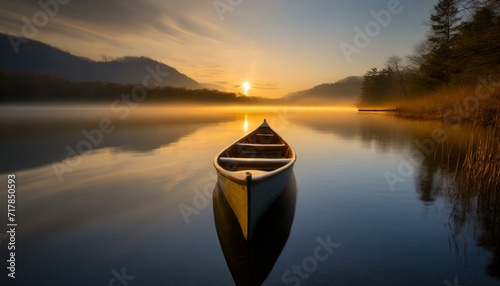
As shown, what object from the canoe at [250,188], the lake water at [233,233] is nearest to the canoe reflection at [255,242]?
the lake water at [233,233]

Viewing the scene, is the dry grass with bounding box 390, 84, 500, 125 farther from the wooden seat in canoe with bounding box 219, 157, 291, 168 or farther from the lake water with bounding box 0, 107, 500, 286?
the wooden seat in canoe with bounding box 219, 157, 291, 168

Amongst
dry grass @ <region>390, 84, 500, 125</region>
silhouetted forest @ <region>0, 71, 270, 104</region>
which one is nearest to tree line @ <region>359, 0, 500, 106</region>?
dry grass @ <region>390, 84, 500, 125</region>

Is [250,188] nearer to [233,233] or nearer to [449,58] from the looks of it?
[233,233]

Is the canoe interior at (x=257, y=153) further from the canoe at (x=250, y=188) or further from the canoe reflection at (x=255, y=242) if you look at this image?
the canoe reflection at (x=255, y=242)

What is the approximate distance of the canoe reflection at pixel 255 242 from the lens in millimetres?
5188

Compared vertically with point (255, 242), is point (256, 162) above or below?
above

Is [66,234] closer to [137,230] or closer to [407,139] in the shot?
[137,230]

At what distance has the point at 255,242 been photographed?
608 centimetres

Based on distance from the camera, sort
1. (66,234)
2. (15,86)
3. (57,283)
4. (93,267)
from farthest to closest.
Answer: (15,86) < (66,234) < (93,267) < (57,283)

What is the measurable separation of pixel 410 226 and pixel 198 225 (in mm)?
5754

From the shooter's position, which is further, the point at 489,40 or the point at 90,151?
the point at 90,151

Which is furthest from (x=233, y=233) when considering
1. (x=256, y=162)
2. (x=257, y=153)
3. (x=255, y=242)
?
(x=257, y=153)

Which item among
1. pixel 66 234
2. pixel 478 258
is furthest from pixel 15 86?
pixel 478 258

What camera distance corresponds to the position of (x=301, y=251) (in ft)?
19.9
